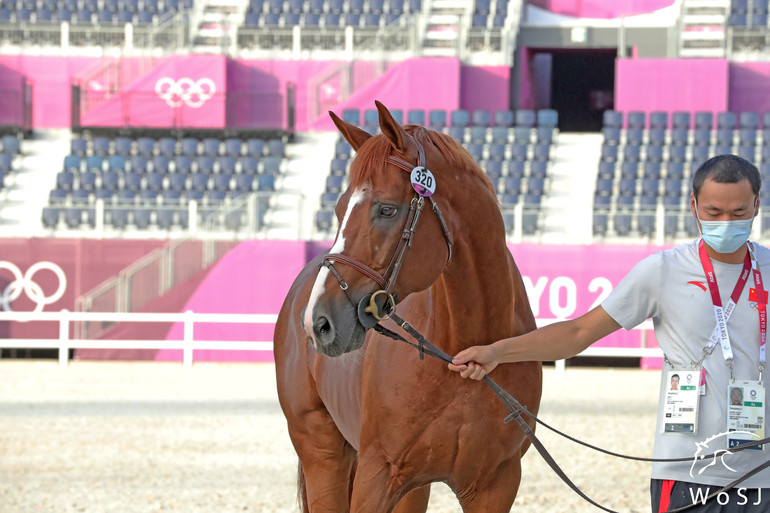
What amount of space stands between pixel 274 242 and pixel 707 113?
37.1 feet

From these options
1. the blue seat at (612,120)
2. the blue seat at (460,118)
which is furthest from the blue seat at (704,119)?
the blue seat at (460,118)

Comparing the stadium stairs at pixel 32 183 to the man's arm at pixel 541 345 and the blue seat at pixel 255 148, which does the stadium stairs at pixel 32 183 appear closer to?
the blue seat at pixel 255 148

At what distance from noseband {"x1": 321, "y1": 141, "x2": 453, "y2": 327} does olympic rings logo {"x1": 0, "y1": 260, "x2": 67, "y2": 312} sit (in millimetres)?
14739

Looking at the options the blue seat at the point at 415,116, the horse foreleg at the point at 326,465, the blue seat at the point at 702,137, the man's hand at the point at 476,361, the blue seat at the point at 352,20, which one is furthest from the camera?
the blue seat at the point at 352,20

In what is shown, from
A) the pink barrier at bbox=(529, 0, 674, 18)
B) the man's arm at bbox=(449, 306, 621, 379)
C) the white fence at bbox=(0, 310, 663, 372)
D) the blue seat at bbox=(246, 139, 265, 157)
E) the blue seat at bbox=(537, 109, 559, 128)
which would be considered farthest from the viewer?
the pink barrier at bbox=(529, 0, 674, 18)

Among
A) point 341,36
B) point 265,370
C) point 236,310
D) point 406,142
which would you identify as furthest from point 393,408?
point 341,36

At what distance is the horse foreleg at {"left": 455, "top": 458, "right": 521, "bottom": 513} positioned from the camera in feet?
11.8

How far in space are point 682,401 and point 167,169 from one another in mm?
19831

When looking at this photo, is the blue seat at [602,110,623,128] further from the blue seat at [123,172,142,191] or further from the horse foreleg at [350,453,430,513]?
the horse foreleg at [350,453,430,513]

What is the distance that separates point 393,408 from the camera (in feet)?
11.5

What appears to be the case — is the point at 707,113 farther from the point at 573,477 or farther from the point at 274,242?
the point at 573,477

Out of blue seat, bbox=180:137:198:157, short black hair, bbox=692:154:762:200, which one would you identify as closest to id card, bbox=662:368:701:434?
short black hair, bbox=692:154:762:200

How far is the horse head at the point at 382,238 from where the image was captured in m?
3.06

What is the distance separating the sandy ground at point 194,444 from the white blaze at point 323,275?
3.77 meters
